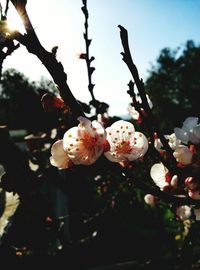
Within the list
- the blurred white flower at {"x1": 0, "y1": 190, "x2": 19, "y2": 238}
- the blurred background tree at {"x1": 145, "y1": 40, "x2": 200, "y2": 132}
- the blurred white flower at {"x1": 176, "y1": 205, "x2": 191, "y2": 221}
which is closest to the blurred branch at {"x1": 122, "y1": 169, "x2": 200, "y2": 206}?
the blurred white flower at {"x1": 176, "y1": 205, "x2": 191, "y2": 221}

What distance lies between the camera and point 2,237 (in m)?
1.71

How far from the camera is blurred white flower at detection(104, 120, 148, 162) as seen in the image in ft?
3.64

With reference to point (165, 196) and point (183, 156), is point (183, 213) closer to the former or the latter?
point (183, 156)

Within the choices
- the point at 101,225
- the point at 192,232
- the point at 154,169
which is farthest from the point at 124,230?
the point at 154,169

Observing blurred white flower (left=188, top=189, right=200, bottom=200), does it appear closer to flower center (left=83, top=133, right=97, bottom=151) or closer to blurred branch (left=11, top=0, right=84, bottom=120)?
flower center (left=83, top=133, right=97, bottom=151)

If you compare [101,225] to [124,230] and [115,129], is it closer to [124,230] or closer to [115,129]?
[124,230]

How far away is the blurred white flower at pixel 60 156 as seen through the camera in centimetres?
110

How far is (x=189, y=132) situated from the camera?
1.24 m

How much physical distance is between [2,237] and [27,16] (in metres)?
1.22

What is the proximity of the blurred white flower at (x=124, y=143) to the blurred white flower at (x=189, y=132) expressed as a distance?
155mm

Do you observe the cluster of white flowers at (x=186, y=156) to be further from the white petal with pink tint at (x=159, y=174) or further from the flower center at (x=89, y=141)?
the flower center at (x=89, y=141)

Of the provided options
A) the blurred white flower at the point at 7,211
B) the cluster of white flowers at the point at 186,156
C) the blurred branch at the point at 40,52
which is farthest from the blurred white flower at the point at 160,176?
the blurred white flower at the point at 7,211

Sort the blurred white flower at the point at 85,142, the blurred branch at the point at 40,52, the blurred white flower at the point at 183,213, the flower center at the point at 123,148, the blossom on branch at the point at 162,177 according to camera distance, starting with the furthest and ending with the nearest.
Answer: the blurred white flower at the point at 183,213 < the blossom on branch at the point at 162,177 < the flower center at the point at 123,148 < the blurred white flower at the point at 85,142 < the blurred branch at the point at 40,52

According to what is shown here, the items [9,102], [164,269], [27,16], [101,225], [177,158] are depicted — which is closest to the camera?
[27,16]
